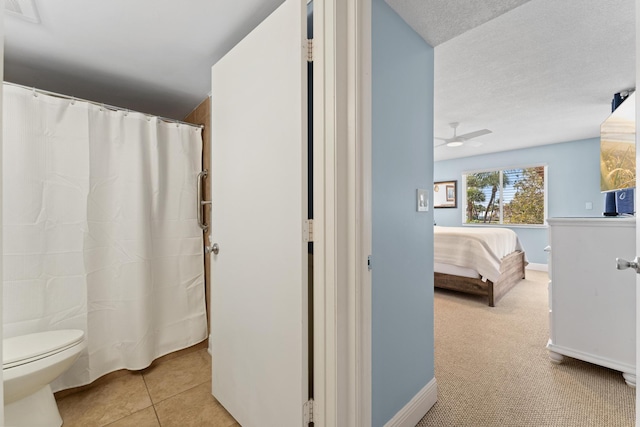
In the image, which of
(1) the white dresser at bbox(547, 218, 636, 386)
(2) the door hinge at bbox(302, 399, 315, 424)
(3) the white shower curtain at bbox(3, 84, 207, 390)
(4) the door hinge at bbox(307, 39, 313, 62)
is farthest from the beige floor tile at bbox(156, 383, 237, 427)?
(1) the white dresser at bbox(547, 218, 636, 386)

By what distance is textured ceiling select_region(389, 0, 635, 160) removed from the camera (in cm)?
177

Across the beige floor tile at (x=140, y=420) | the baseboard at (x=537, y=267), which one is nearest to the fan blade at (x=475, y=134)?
the baseboard at (x=537, y=267)

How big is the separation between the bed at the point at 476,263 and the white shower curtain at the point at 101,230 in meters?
2.80

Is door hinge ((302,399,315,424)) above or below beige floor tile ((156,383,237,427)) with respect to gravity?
above

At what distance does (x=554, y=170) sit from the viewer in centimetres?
502

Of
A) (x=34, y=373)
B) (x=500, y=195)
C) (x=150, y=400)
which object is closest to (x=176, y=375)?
(x=150, y=400)

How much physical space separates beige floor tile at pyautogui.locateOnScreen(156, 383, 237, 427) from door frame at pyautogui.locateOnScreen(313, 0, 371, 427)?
0.74 meters

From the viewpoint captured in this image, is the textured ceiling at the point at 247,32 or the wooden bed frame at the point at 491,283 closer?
the textured ceiling at the point at 247,32

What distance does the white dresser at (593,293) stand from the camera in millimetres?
1783

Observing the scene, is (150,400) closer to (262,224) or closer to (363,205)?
(262,224)

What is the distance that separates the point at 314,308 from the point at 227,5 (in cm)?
151

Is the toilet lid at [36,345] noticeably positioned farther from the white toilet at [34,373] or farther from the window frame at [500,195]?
the window frame at [500,195]

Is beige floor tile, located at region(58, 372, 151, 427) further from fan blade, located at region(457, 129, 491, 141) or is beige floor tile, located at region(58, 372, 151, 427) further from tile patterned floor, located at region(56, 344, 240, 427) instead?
fan blade, located at region(457, 129, 491, 141)

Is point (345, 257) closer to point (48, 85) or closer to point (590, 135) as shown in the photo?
point (48, 85)
